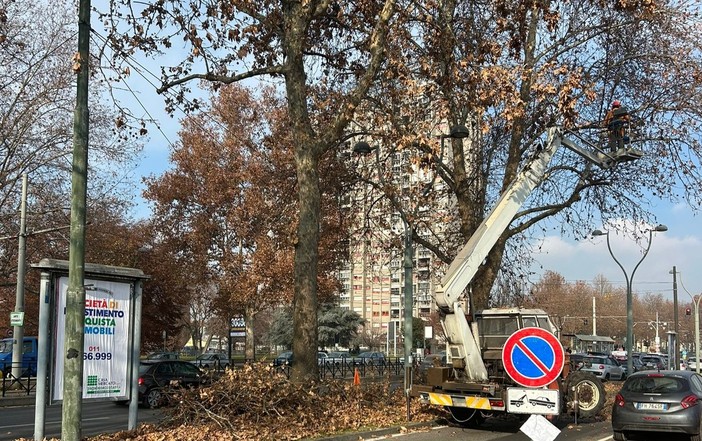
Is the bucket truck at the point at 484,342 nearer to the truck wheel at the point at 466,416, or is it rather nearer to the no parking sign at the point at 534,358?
the truck wheel at the point at 466,416

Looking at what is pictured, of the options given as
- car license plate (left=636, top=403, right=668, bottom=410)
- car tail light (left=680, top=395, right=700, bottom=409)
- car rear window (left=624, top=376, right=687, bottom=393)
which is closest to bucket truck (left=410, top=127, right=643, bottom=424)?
car rear window (left=624, top=376, right=687, bottom=393)

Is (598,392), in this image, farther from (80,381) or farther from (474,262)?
(80,381)

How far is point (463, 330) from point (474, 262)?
55.1 inches

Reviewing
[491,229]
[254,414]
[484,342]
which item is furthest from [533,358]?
[484,342]

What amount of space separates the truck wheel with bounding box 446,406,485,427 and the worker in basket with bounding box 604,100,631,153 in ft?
25.6

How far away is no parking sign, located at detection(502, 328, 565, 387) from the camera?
7789 mm

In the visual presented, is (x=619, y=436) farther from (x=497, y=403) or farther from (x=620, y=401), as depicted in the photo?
(x=497, y=403)

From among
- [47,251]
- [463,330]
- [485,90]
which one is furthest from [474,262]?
[47,251]

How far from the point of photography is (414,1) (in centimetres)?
1441

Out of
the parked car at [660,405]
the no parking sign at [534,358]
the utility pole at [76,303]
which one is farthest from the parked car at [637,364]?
the utility pole at [76,303]

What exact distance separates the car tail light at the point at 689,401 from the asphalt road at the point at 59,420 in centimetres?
978

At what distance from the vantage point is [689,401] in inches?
479

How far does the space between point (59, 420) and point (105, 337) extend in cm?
803

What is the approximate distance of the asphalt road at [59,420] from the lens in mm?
13812
